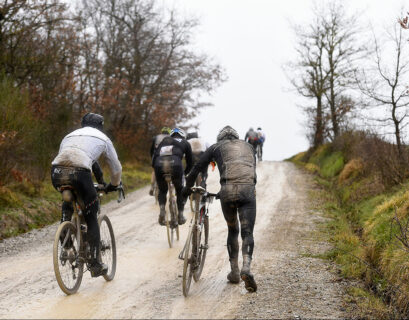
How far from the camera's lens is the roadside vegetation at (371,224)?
5824mm

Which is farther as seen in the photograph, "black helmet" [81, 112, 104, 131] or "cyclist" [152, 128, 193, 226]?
"cyclist" [152, 128, 193, 226]

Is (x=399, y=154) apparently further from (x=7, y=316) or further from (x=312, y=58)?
(x=312, y=58)

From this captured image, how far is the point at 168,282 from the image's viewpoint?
655 centimetres

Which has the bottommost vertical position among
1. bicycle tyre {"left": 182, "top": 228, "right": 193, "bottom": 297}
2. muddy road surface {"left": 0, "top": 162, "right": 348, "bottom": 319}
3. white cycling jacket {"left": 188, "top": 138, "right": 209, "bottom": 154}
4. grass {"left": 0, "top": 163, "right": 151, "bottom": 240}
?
muddy road surface {"left": 0, "top": 162, "right": 348, "bottom": 319}

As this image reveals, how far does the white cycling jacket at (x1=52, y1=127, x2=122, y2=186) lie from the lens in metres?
5.44

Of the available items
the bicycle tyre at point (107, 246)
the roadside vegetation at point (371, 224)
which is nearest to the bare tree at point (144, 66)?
the roadside vegetation at point (371, 224)

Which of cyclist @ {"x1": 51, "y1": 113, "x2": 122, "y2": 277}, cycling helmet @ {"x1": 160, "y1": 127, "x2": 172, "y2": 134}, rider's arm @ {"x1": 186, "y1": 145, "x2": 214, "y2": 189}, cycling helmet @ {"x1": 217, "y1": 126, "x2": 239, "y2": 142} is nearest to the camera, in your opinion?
cyclist @ {"x1": 51, "y1": 113, "x2": 122, "y2": 277}

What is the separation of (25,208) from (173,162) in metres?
4.47

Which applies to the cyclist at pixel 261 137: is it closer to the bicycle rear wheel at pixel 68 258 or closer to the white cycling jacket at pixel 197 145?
the white cycling jacket at pixel 197 145

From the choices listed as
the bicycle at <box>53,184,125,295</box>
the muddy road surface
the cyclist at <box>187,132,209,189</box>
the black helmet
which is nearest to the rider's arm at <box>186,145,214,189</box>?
the bicycle at <box>53,184,125,295</box>

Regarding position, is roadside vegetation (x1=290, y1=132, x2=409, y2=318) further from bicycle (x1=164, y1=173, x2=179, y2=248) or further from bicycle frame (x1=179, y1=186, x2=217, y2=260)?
bicycle (x1=164, y1=173, x2=179, y2=248)

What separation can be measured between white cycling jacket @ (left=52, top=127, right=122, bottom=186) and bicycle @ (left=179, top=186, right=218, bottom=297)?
1.11 m

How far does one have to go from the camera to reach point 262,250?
8.60m

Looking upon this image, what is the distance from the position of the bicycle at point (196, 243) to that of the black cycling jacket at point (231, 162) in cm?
27
